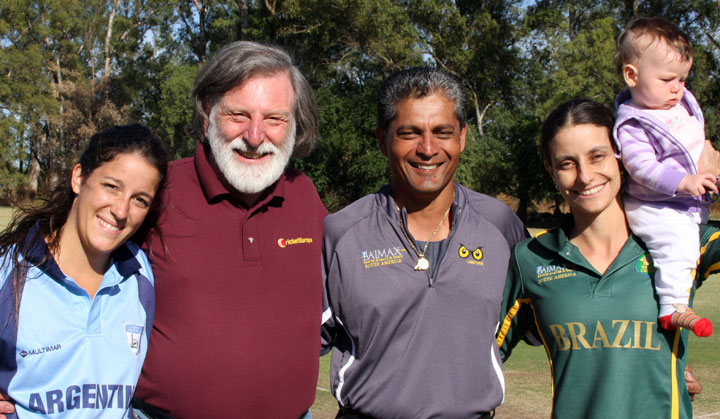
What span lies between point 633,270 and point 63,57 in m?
61.1

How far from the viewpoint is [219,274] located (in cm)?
365

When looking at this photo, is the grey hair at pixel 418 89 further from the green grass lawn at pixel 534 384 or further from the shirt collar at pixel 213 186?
the green grass lawn at pixel 534 384

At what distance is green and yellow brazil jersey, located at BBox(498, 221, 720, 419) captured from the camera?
10.6 ft

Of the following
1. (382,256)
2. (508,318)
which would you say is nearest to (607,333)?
(508,318)

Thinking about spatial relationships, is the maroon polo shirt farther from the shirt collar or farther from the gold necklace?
the gold necklace

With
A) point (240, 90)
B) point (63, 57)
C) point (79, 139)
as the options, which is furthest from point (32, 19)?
point (240, 90)

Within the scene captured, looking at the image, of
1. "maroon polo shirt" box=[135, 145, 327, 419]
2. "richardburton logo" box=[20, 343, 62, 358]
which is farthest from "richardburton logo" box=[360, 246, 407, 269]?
"richardburton logo" box=[20, 343, 62, 358]

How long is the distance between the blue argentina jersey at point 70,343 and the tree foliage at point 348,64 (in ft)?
104

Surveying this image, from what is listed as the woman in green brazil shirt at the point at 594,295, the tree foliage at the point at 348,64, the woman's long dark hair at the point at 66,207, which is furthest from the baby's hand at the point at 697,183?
the tree foliage at the point at 348,64

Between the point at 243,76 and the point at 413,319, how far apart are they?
5.19ft

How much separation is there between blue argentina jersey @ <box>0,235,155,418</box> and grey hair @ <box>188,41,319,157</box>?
1091mm

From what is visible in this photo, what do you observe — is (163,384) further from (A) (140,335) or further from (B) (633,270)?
(B) (633,270)

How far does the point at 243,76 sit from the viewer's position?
391 centimetres

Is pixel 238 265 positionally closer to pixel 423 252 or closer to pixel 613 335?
pixel 423 252
